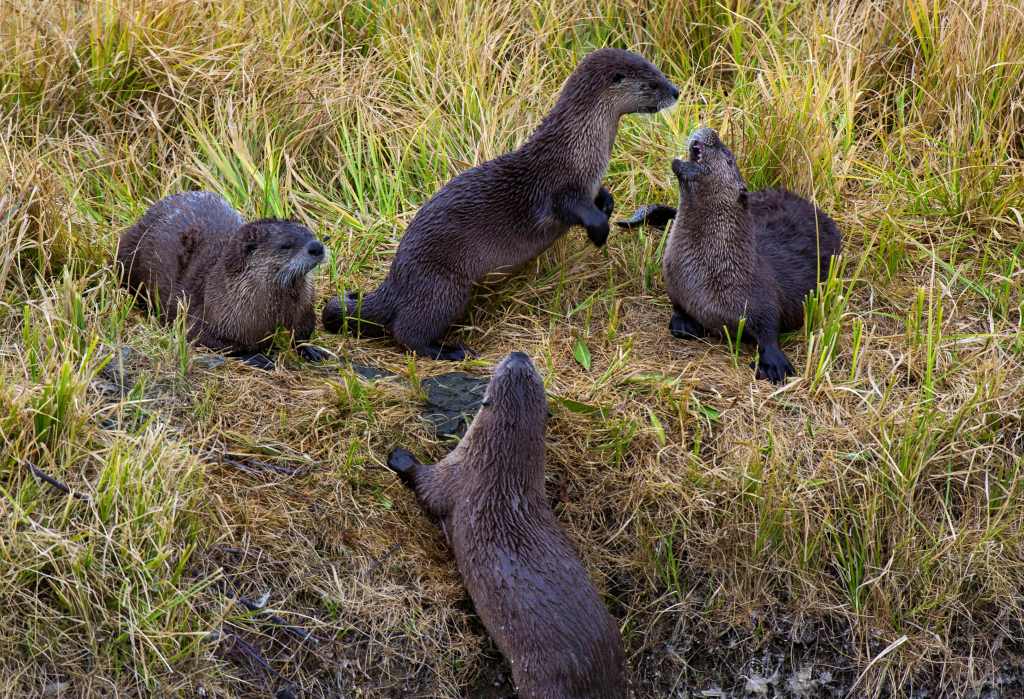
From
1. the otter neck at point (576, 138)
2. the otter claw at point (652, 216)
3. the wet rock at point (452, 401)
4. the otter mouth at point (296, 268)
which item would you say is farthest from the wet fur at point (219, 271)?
the otter claw at point (652, 216)

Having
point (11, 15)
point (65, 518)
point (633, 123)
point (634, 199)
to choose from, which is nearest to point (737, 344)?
point (634, 199)

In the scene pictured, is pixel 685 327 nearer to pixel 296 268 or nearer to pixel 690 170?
pixel 690 170

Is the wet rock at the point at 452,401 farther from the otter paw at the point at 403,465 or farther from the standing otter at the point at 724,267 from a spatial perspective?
the standing otter at the point at 724,267

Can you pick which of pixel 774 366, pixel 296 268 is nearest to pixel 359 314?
pixel 296 268

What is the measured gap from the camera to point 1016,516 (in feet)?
12.0

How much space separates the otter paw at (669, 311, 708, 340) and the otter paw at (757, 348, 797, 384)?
24cm

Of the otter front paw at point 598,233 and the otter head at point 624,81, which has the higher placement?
the otter head at point 624,81

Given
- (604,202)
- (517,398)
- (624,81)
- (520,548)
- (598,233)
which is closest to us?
(520,548)

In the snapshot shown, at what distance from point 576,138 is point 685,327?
0.69 m

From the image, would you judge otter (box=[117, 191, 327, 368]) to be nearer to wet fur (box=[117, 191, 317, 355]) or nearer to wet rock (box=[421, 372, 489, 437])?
wet fur (box=[117, 191, 317, 355])

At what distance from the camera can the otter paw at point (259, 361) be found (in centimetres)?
401

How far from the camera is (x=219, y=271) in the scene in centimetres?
403

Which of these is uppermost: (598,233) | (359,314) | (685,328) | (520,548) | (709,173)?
(709,173)

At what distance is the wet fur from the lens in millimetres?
3947
